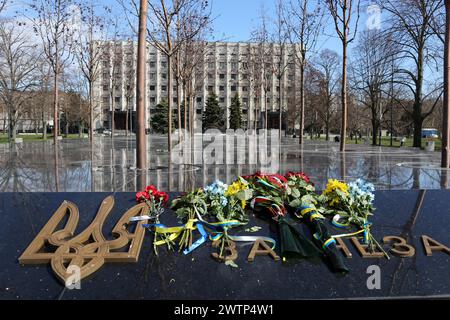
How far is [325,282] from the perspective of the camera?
2846 millimetres

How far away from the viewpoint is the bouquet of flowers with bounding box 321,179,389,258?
11.6ft

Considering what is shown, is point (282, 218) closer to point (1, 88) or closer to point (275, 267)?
point (275, 267)

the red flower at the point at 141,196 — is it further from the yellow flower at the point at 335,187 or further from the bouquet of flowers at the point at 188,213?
the yellow flower at the point at 335,187

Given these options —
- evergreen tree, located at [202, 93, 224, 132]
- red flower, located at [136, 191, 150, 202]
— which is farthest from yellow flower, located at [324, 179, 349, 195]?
evergreen tree, located at [202, 93, 224, 132]

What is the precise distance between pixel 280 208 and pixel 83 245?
1814mm

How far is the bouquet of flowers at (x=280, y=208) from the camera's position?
3145 millimetres

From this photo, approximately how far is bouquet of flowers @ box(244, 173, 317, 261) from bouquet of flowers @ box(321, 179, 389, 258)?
0.41m

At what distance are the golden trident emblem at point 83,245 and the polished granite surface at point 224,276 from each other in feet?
0.20

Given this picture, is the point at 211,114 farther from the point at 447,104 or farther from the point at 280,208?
the point at 280,208

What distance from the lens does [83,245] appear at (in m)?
3.20

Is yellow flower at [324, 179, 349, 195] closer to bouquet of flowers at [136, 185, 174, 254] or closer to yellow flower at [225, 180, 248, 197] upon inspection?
yellow flower at [225, 180, 248, 197]

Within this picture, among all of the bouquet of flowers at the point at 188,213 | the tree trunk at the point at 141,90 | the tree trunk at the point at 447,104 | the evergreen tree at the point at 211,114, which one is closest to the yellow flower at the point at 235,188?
the bouquet of flowers at the point at 188,213

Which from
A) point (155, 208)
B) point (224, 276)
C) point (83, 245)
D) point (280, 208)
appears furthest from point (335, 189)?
point (83, 245)

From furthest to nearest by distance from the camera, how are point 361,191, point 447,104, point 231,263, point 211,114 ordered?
point 211,114
point 447,104
point 361,191
point 231,263
